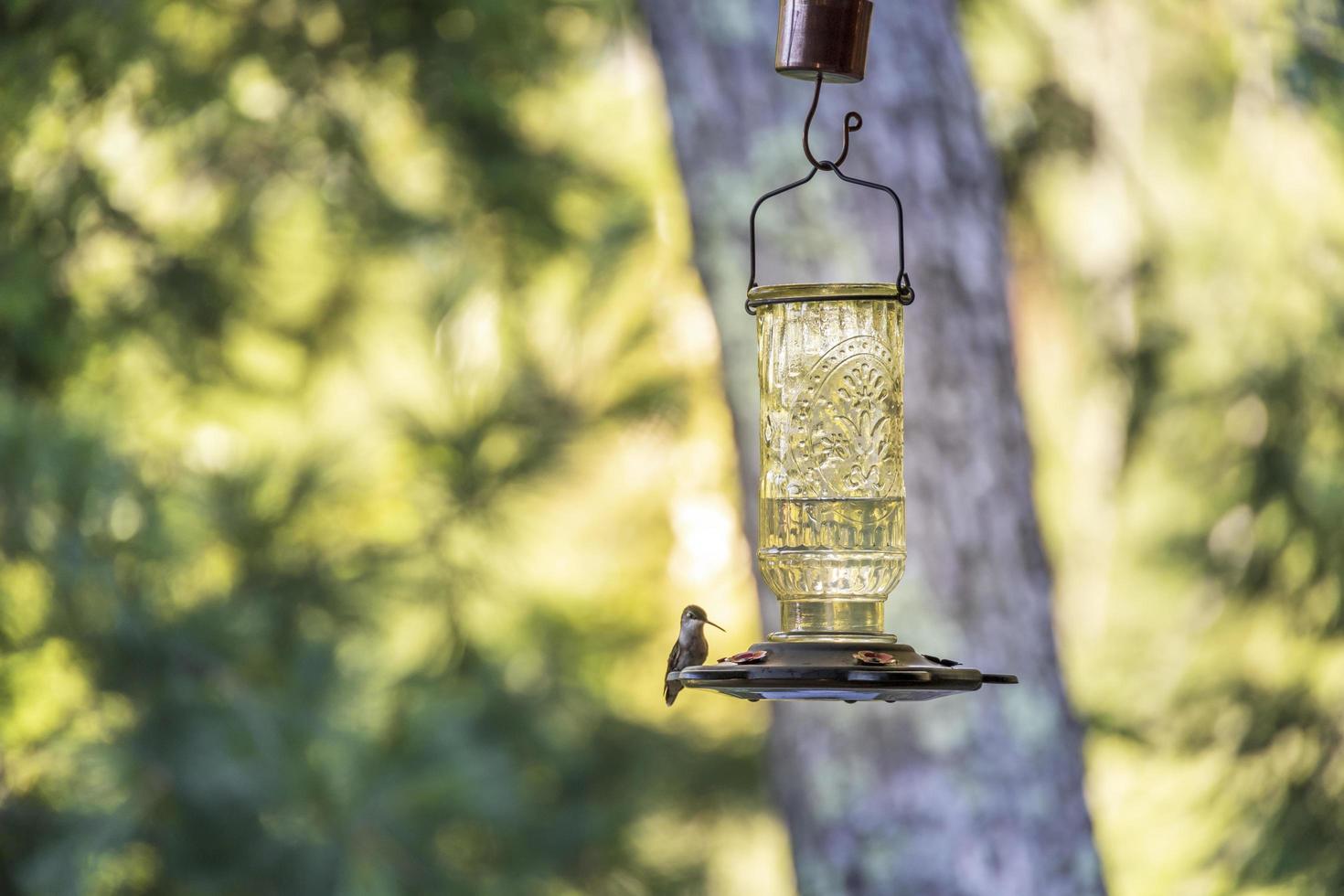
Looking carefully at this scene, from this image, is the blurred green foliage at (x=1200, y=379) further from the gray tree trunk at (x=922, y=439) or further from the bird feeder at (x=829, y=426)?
the bird feeder at (x=829, y=426)

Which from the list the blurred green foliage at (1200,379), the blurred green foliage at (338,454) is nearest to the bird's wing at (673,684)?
the blurred green foliage at (338,454)

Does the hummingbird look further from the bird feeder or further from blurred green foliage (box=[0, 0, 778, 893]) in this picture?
blurred green foliage (box=[0, 0, 778, 893])

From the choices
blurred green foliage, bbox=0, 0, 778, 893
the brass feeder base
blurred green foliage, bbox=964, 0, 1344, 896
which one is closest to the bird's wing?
the brass feeder base

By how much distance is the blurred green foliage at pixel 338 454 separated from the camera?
4074mm

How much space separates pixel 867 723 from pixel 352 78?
261cm

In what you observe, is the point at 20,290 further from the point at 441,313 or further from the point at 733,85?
the point at 733,85

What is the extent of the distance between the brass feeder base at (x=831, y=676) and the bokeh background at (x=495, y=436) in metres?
2.45

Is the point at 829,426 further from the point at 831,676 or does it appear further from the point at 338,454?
the point at 338,454

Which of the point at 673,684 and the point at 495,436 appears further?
the point at 495,436

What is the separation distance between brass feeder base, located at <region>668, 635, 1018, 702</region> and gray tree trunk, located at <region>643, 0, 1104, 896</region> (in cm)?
122

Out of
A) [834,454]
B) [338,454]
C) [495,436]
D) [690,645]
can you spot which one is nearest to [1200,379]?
[495,436]

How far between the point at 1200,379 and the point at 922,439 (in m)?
1.84

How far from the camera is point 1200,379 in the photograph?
4.55 m

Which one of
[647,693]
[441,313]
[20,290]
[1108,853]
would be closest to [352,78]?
[441,313]
